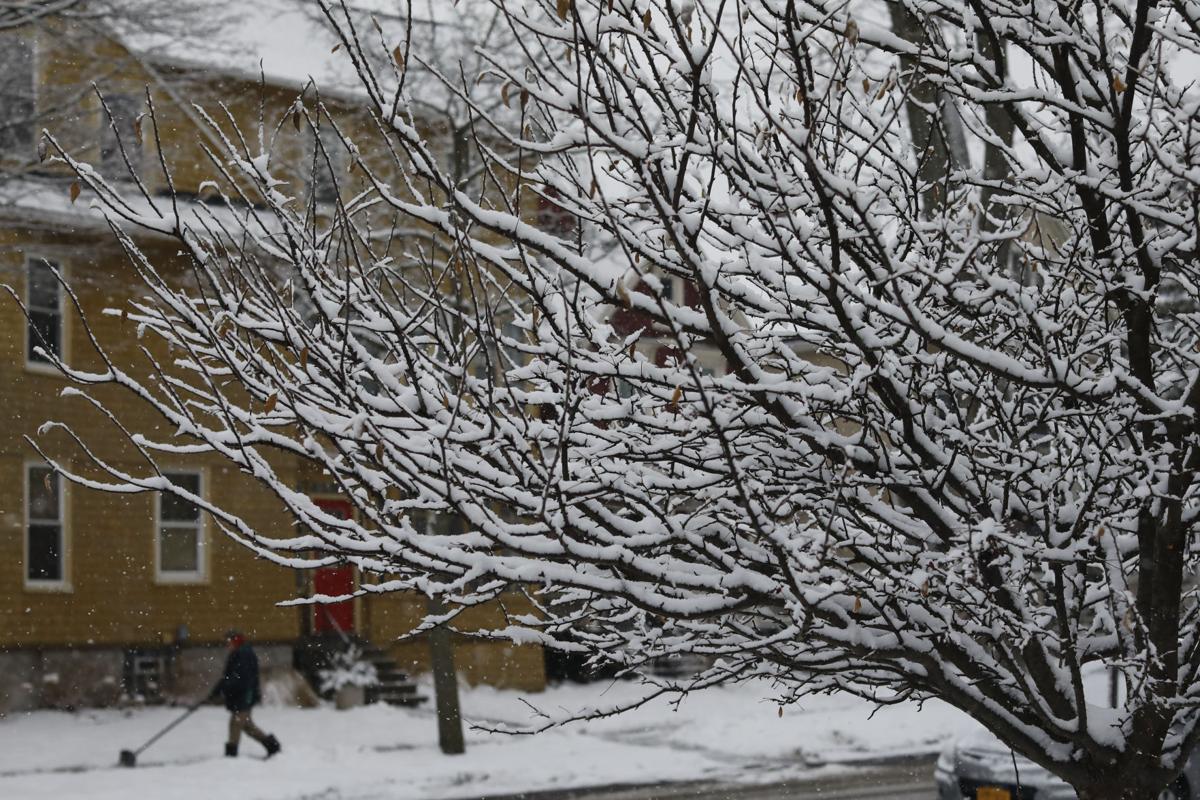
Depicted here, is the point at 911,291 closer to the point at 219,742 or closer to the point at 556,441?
the point at 556,441

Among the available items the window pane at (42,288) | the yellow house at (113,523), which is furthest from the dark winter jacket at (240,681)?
the window pane at (42,288)

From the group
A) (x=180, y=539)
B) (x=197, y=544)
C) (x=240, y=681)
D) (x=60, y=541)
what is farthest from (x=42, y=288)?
(x=240, y=681)

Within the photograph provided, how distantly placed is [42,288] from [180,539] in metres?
4.69

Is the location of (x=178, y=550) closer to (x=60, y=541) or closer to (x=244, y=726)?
(x=60, y=541)

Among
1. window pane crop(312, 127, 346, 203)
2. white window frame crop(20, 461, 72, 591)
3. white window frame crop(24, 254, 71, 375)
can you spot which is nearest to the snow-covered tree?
window pane crop(312, 127, 346, 203)

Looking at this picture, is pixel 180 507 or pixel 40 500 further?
pixel 180 507

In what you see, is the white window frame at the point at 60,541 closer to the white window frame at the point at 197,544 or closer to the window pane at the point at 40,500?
the window pane at the point at 40,500

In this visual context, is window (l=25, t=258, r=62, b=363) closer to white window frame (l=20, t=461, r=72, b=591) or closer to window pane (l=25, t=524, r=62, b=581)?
white window frame (l=20, t=461, r=72, b=591)

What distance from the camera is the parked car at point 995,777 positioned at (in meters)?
9.97

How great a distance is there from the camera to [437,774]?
16.4m

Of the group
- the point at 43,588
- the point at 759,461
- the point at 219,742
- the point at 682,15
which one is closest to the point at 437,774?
the point at 219,742

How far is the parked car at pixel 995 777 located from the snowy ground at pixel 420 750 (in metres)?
0.69

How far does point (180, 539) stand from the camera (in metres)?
23.1

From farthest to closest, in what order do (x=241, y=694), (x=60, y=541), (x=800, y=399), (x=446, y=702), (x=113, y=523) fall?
(x=113, y=523), (x=60, y=541), (x=446, y=702), (x=241, y=694), (x=800, y=399)
